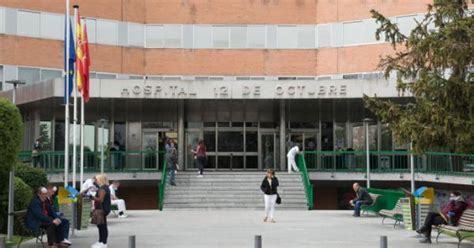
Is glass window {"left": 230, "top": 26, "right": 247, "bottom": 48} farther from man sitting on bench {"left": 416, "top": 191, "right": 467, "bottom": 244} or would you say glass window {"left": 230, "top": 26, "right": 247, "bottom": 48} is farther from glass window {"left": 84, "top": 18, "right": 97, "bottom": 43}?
man sitting on bench {"left": 416, "top": 191, "right": 467, "bottom": 244}

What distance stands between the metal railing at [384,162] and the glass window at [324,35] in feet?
34.0

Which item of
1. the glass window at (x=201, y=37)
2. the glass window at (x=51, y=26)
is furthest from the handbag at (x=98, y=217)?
the glass window at (x=201, y=37)

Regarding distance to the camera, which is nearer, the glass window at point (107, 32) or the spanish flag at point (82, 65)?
the spanish flag at point (82, 65)

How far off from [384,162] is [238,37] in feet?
45.7

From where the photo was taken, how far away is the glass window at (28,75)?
41.7 m

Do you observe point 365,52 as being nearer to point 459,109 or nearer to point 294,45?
point 294,45

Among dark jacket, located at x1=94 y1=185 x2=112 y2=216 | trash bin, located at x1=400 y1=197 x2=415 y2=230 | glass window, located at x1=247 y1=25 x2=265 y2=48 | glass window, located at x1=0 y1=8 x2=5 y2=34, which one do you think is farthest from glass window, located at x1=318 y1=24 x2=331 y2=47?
dark jacket, located at x1=94 y1=185 x2=112 y2=216

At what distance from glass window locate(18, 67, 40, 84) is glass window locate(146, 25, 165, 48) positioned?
22.8 feet

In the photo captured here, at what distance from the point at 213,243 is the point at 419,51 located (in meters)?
6.07

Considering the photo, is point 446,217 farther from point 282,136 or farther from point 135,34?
point 135,34

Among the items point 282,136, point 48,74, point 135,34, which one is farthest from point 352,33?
point 48,74

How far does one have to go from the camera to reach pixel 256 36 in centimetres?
4522

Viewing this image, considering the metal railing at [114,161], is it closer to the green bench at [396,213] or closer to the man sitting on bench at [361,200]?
the man sitting on bench at [361,200]

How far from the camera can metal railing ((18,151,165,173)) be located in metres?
33.1
